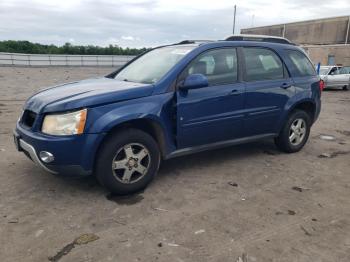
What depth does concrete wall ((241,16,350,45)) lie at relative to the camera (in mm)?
45188

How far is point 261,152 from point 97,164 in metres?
2.96

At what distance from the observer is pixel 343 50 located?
3762 cm

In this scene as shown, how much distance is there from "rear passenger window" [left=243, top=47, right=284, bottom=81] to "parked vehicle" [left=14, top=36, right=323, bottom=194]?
14mm

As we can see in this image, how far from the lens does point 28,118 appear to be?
4.10 m

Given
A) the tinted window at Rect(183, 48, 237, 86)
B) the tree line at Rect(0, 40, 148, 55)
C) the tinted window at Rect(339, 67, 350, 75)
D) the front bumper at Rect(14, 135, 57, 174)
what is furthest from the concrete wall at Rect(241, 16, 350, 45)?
the front bumper at Rect(14, 135, 57, 174)

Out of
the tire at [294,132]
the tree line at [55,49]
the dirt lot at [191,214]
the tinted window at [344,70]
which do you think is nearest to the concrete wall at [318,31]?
the tree line at [55,49]

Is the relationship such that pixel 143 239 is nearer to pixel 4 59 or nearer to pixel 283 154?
pixel 283 154

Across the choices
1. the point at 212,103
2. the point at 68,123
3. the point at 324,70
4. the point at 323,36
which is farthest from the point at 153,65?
the point at 323,36

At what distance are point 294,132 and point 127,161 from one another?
3.01 meters

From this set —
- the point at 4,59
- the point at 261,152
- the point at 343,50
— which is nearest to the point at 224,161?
the point at 261,152

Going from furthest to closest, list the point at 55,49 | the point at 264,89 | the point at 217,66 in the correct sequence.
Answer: the point at 55,49 < the point at 264,89 < the point at 217,66

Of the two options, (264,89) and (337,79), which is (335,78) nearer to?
(337,79)

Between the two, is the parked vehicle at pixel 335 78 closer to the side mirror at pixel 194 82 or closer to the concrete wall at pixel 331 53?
the side mirror at pixel 194 82

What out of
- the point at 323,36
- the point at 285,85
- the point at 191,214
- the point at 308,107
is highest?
the point at 323,36
